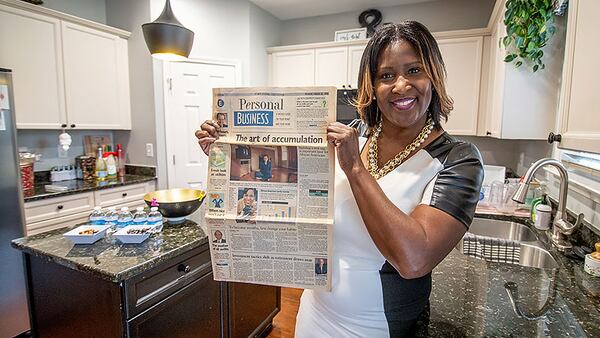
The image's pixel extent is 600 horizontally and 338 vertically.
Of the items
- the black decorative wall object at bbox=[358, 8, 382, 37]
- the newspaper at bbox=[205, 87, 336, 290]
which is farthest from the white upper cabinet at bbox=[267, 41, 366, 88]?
the newspaper at bbox=[205, 87, 336, 290]

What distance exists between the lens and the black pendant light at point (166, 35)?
166 cm

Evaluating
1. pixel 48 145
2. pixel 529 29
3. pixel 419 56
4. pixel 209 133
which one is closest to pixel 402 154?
pixel 419 56

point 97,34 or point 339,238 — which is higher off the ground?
point 97,34

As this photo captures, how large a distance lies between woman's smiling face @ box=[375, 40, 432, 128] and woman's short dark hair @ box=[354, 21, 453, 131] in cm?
1

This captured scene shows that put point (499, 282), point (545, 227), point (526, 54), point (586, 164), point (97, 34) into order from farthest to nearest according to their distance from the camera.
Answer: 1. point (97, 34)
2. point (526, 54)
3. point (545, 227)
4. point (586, 164)
5. point (499, 282)

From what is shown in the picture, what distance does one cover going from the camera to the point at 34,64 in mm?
2514

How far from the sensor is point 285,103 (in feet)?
2.43

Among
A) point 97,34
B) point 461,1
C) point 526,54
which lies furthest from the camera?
point 461,1

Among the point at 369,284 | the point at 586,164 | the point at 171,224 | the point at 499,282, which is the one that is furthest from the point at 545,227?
the point at 171,224

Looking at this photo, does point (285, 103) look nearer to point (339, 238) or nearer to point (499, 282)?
point (339, 238)

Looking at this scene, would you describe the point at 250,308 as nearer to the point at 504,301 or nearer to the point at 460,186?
the point at 504,301

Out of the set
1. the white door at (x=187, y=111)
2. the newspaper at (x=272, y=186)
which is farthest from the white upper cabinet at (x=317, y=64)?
the newspaper at (x=272, y=186)

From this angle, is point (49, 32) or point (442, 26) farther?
point (442, 26)

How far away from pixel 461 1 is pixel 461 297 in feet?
11.1
